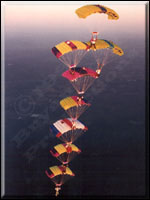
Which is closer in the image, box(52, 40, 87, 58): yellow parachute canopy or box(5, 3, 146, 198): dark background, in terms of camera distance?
box(52, 40, 87, 58): yellow parachute canopy

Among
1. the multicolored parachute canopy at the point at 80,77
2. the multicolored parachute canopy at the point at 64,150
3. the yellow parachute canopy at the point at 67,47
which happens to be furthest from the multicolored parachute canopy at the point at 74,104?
the yellow parachute canopy at the point at 67,47

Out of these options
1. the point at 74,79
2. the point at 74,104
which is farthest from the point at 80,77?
the point at 74,79

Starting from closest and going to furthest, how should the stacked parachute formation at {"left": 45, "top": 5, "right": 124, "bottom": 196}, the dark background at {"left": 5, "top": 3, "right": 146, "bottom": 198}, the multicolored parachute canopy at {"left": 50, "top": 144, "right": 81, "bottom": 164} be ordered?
the stacked parachute formation at {"left": 45, "top": 5, "right": 124, "bottom": 196} → the multicolored parachute canopy at {"left": 50, "top": 144, "right": 81, "bottom": 164} → the dark background at {"left": 5, "top": 3, "right": 146, "bottom": 198}

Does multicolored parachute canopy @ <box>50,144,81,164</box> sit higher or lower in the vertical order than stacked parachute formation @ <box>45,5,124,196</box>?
lower

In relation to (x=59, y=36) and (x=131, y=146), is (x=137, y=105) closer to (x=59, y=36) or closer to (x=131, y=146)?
(x=131, y=146)

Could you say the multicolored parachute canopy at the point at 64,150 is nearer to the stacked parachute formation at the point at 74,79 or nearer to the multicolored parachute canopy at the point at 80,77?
the stacked parachute formation at the point at 74,79

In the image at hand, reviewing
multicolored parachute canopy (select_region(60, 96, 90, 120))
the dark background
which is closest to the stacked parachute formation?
multicolored parachute canopy (select_region(60, 96, 90, 120))

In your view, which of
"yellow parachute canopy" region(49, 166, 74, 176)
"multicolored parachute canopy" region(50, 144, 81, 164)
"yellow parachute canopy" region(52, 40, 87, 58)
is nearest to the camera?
"yellow parachute canopy" region(52, 40, 87, 58)

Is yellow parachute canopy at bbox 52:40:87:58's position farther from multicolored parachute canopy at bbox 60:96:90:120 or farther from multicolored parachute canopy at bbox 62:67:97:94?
multicolored parachute canopy at bbox 60:96:90:120

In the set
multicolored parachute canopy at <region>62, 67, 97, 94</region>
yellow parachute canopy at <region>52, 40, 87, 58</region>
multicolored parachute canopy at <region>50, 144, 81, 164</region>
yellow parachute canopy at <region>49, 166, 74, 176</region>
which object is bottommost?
yellow parachute canopy at <region>49, 166, 74, 176</region>
